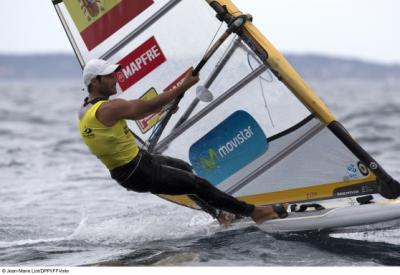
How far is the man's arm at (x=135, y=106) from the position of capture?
5750 mm

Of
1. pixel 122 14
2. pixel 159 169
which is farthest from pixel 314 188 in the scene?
pixel 122 14

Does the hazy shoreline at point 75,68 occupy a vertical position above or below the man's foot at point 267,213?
below

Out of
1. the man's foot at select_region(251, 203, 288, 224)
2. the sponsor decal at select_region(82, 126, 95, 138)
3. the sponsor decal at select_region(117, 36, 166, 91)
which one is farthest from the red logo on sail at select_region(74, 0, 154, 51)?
the man's foot at select_region(251, 203, 288, 224)

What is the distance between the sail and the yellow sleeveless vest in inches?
33.5

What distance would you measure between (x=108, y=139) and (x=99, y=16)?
1.40m

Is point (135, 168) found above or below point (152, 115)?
below

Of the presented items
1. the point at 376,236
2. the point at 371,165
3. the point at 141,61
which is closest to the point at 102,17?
the point at 141,61

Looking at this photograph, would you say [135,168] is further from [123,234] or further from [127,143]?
[123,234]

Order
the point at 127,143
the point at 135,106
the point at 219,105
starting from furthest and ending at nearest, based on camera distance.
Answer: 1. the point at 219,105
2. the point at 127,143
3. the point at 135,106

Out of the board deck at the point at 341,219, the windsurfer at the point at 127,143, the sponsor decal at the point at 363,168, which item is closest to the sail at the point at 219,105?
the sponsor decal at the point at 363,168

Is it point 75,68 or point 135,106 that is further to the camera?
point 75,68

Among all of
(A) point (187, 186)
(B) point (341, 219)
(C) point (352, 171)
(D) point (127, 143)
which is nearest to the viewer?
(D) point (127, 143)

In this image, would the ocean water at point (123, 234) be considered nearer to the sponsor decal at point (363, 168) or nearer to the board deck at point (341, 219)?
the board deck at point (341, 219)

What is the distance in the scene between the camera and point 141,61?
6914 millimetres
